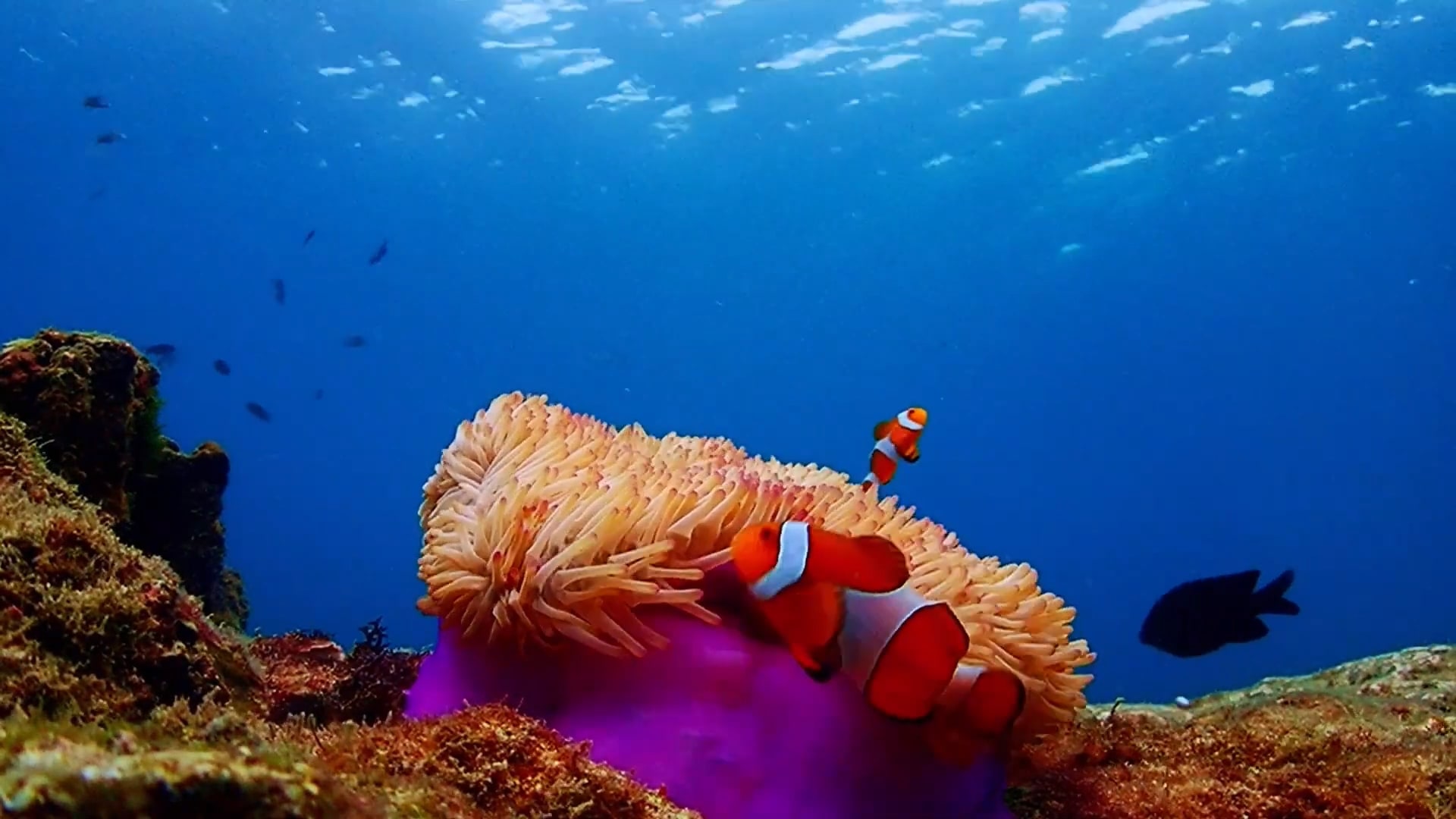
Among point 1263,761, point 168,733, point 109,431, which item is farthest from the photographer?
point 109,431

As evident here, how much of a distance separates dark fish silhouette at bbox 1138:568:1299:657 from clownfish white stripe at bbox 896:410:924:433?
166 cm

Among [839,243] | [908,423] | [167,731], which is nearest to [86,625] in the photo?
[167,731]

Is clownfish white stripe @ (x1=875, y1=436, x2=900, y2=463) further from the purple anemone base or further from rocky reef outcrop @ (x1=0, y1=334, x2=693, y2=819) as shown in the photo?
rocky reef outcrop @ (x1=0, y1=334, x2=693, y2=819)

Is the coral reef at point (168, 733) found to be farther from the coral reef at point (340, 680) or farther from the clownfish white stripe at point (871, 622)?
the clownfish white stripe at point (871, 622)

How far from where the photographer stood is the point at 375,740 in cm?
186

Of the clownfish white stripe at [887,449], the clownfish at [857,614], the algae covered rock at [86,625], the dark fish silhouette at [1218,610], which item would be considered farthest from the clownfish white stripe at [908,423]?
the algae covered rock at [86,625]

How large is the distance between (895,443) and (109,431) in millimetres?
3901

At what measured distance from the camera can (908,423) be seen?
5.77m

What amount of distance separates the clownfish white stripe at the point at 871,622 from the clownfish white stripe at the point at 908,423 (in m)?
3.31

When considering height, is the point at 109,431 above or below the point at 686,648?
above

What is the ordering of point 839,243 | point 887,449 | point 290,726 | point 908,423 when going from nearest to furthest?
1. point 290,726
2. point 887,449
3. point 908,423
4. point 839,243

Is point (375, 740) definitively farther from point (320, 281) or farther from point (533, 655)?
point (320, 281)

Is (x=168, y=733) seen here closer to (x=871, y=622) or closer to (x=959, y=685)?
(x=871, y=622)

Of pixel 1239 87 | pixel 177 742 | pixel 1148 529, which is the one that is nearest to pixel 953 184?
pixel 1239 87
